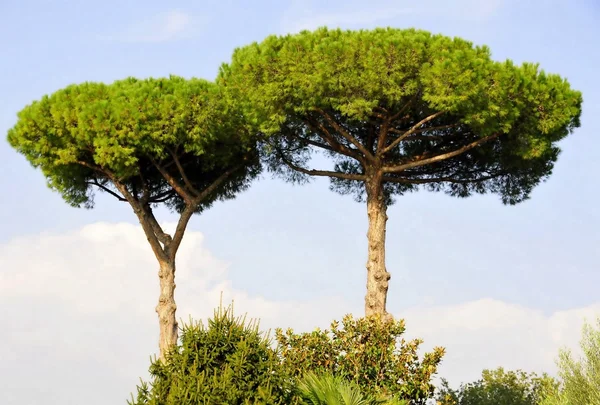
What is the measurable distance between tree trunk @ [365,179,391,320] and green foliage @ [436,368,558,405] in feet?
10.0

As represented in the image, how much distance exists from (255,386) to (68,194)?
14.9 metres

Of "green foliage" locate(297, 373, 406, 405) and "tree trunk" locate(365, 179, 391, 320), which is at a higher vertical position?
"tree trunk" locate(365, 179, 391, 320)

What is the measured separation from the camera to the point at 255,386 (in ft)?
39.8

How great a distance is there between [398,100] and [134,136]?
23.2 feet

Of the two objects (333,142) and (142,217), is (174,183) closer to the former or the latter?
(142,217)

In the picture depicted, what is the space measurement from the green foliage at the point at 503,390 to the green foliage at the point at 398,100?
5.53m

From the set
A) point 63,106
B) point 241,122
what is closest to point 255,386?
point 241,122

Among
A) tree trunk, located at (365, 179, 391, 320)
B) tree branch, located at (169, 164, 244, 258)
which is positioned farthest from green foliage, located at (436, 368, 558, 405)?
tree branch, located at (169, 164, 244, 258)

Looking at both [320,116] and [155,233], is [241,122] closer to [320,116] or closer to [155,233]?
Result: [320,116]

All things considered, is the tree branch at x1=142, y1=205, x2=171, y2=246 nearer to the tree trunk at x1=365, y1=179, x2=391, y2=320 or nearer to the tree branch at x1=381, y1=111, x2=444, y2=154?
the tree trunk at x1=365, y1=179, x2=391, y2=320

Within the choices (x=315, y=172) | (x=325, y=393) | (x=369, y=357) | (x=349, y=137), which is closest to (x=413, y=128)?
(x=349, y=137)

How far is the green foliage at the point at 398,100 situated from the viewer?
1992cm

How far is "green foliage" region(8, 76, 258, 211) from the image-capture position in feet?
74.0

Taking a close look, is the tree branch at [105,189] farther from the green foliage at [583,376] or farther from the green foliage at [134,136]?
the green foliage at [583,376]
